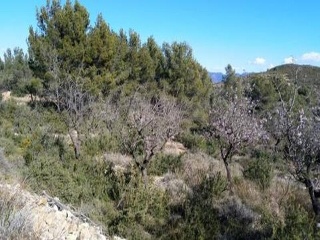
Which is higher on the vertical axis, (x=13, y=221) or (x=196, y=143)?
(x=13, y=221)

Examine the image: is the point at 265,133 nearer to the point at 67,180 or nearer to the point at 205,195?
the point at 205,195

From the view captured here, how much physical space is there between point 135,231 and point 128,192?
179 centimetres

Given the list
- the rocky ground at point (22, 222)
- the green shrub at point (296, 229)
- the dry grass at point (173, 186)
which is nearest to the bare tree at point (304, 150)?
the green shrub at point (296, 229)

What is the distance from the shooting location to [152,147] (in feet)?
40.0

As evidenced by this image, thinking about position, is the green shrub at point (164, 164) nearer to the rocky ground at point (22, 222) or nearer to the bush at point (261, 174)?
the bush at point (261, 174)

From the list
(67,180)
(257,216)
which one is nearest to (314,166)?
(257,216)

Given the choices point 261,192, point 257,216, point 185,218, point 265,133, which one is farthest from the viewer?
point 265,133

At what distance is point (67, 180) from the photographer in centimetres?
1054

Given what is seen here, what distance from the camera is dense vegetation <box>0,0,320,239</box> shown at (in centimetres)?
901

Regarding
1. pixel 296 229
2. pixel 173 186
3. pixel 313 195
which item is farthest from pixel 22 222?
pixel 173 186

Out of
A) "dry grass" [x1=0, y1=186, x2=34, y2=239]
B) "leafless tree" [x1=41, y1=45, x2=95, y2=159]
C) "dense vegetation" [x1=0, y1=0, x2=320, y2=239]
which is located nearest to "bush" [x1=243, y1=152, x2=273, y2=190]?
"dense vegetation" [x1=0, y1=0, x2=320, y2=239]

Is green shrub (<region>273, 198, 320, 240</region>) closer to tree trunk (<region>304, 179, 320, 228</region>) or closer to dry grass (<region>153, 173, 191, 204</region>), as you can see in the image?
tree trunk (<region>304, 179, 320, 228</region>)

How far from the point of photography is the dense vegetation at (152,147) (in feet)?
29.6

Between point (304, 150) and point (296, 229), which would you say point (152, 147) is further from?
point (296, 229)
